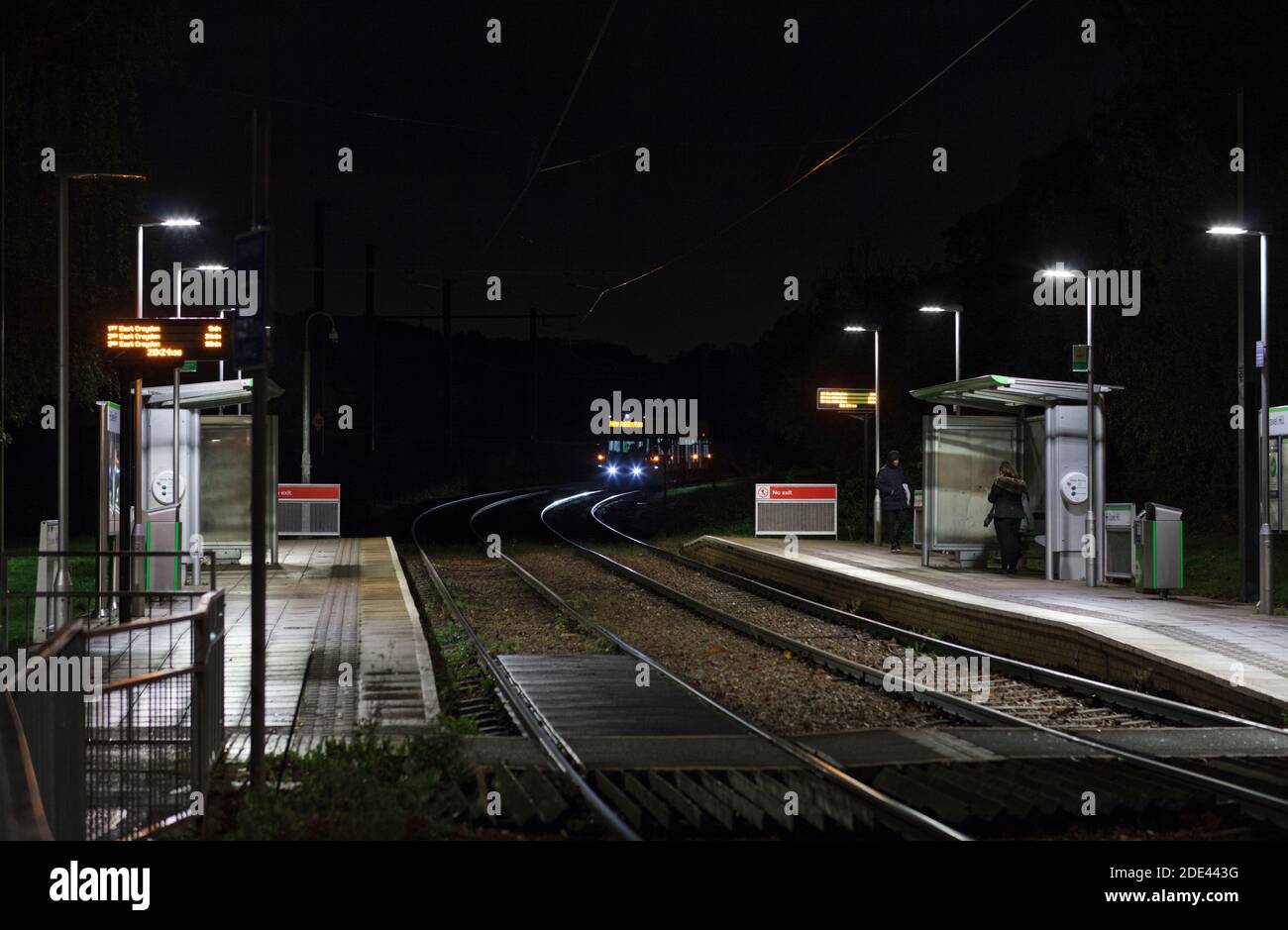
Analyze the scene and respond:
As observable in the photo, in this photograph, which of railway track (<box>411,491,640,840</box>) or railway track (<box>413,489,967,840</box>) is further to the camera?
railway track (<box>413,489,967,840</box>)

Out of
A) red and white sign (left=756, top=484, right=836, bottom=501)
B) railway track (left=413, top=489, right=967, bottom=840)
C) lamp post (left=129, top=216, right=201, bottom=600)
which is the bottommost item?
railway track (left=413, top=489, right=967, bottom=840)

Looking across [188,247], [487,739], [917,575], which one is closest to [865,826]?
[487,739]

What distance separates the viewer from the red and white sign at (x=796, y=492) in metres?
35.3

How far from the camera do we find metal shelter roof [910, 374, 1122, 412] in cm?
2203

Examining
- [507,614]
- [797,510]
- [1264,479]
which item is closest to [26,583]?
[507,614]

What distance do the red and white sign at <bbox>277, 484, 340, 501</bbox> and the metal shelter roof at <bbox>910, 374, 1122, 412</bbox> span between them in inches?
693

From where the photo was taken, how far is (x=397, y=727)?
34.1ft

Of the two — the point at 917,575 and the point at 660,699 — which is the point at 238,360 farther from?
the point at 917,575

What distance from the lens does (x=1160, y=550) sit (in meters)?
19.5

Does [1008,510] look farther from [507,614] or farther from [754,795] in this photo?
[754,795]

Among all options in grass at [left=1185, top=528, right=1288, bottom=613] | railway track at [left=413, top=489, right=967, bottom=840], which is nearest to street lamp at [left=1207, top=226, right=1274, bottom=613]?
grass at [left=1185, top=528, right=1288, bottom=613]

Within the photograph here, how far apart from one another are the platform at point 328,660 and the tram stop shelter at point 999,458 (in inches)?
375

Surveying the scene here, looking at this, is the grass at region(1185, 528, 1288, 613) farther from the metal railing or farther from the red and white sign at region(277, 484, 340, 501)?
the red and white sign at region(277, 484, 340, 501)

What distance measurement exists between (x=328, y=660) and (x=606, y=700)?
3267 millimetres
